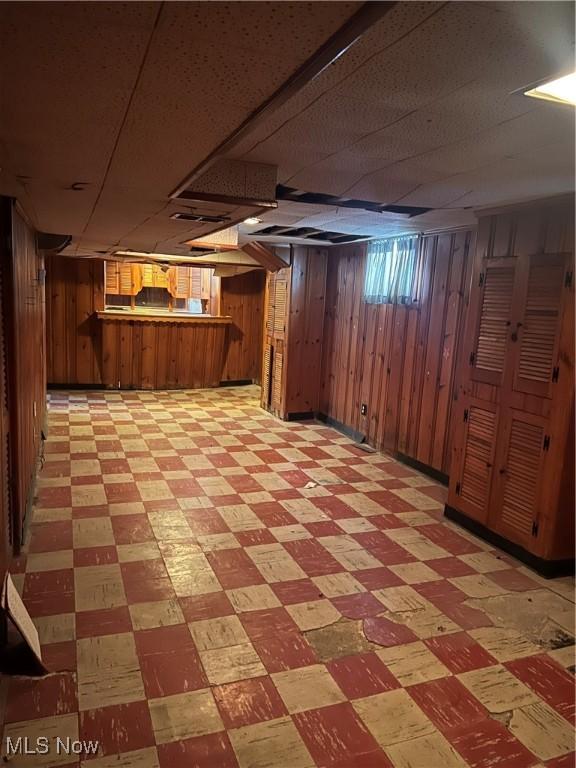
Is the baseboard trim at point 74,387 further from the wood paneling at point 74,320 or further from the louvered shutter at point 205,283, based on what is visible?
the louvered shutter at point 205,283

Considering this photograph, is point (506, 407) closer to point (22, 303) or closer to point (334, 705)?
point (334, 705)

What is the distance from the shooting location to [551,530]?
2.80m

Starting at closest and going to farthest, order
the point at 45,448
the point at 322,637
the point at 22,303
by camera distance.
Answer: the point at 322,637
the point at 22,303
the point at 45,448

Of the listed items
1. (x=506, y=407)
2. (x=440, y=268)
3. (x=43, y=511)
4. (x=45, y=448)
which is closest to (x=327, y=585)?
(x=506, y=407)

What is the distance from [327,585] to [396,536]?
78cm

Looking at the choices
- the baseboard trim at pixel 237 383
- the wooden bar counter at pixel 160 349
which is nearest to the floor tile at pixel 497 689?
the wooden bar counter at pixel 160 349

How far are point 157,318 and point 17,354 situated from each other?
16.0ft

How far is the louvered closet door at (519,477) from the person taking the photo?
286 centimetres

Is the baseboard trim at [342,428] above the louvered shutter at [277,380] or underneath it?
underneath

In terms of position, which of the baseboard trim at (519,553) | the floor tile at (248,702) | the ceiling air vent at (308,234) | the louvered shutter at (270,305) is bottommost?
the floor tile at (248,702)

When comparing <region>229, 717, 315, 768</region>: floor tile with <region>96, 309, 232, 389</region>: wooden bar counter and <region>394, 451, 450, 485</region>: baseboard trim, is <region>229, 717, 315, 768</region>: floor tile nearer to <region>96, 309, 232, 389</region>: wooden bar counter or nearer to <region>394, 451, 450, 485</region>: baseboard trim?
<region>394, 451, 450, 485</region>: baseboard trim

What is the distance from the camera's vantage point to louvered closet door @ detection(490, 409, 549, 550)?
286cm

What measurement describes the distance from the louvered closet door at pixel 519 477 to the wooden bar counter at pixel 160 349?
5.58 metres

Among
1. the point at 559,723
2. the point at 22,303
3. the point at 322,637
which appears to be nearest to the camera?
the point at 559,723
